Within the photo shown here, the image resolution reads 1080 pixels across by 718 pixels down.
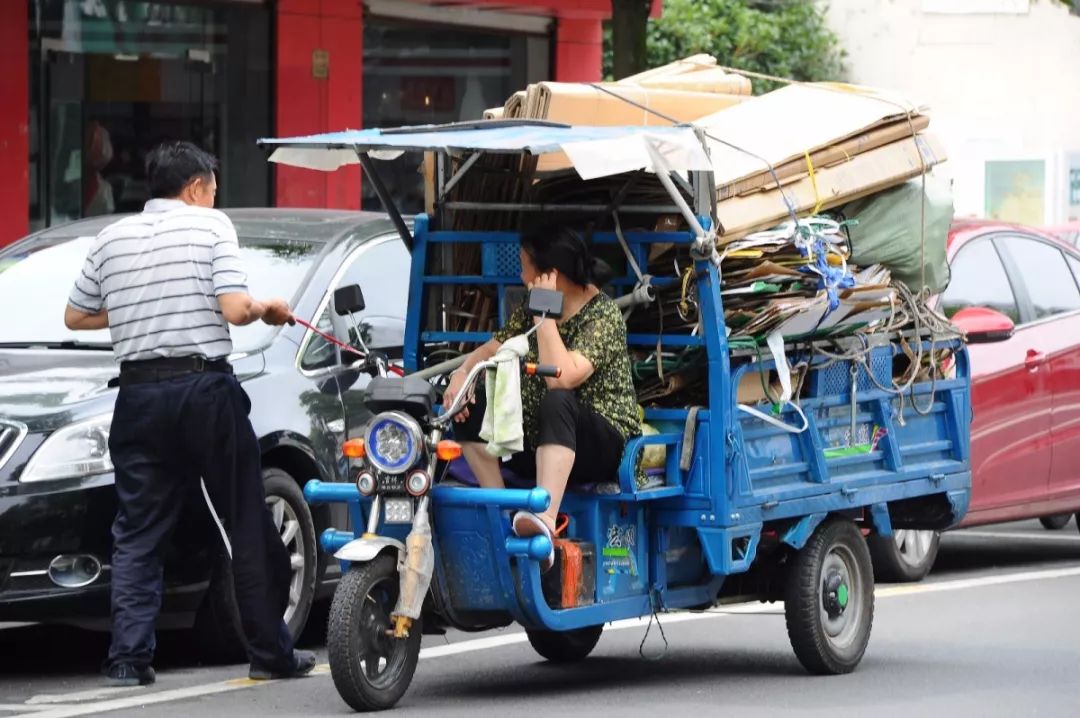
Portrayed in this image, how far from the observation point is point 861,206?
834 cm

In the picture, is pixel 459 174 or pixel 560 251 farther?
pixel 459 174

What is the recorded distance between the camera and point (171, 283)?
7445 millimetres

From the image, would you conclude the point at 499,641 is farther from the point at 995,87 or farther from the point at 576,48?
the point at 995,87

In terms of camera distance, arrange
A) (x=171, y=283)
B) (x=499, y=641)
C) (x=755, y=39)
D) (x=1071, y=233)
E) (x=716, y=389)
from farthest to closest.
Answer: (x=755, y=39), (x=1071, y=233), (x=499, y=641), (x=171, y=283), (x=716, y=389)

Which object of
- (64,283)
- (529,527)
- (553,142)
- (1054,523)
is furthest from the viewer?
(1054,523)

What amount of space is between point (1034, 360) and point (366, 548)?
528 centimetres

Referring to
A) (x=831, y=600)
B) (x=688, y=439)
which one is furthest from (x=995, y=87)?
(x=688, y=439)

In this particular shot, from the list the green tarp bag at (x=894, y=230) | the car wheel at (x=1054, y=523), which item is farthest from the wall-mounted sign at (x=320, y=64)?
the green tarp bag at (x=894, y=230)

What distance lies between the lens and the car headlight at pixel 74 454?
7441 millimetres

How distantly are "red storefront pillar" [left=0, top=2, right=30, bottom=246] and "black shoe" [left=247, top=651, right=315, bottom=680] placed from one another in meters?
8.29

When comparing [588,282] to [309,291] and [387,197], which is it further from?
[309,291]

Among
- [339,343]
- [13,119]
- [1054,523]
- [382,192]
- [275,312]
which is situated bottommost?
[1054,523]

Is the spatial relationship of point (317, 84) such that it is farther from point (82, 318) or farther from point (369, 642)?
point (369, 642)

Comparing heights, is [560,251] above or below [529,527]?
above
